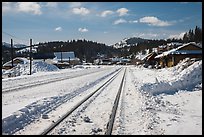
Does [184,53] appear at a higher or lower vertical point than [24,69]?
higher

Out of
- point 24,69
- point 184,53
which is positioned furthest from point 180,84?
point 24,69

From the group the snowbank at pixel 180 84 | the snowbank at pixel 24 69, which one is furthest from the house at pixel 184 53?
the snowbank at pixel 180 84

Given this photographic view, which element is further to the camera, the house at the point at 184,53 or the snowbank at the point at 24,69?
the house at the point at 184,53

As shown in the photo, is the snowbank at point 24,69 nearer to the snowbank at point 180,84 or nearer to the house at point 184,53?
the house at point 184,53

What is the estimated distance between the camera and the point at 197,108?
1298cm

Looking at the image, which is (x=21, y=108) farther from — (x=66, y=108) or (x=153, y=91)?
(x=153, y=91)

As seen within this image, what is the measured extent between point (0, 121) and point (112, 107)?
190 inches

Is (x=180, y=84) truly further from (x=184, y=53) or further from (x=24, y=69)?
(x=24, y=69)

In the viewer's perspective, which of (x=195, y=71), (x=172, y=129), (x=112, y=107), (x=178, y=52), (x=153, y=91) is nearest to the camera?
(x=172, y=129)

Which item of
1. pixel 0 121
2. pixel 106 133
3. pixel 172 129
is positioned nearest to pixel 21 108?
pixel 0 121

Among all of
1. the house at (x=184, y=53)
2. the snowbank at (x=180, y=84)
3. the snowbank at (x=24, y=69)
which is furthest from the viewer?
the house at (x=184, y=53)

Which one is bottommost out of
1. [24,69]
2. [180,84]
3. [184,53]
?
[24,69]

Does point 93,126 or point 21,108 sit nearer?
point 93,126

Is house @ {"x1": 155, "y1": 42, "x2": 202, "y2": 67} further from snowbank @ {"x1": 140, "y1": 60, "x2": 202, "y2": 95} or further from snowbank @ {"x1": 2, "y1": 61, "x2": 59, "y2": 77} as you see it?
snowbank @ {"x1": 140, "y1": 60, "x2": 202, "y2": 95}
